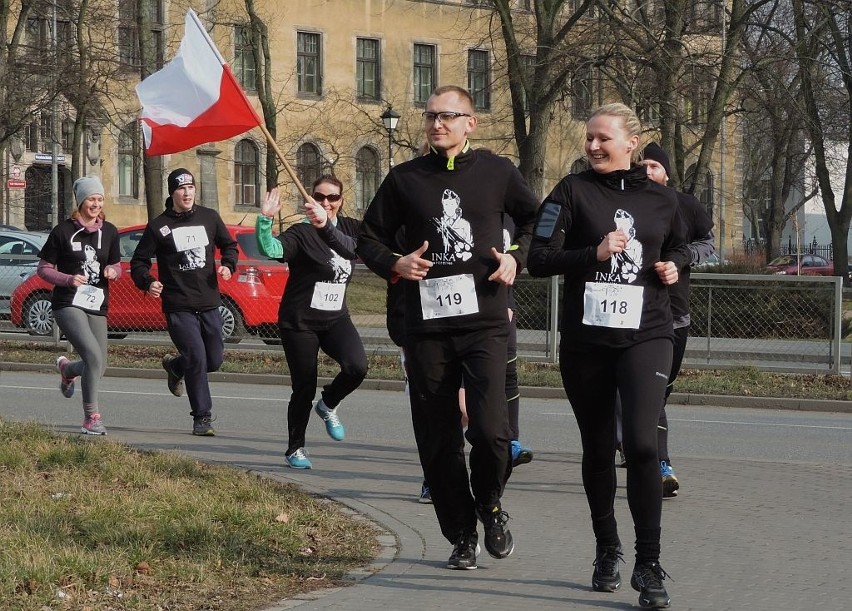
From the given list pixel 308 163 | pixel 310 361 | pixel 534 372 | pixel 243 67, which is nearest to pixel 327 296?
pixel 310 361

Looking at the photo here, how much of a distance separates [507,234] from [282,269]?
42.9 ft

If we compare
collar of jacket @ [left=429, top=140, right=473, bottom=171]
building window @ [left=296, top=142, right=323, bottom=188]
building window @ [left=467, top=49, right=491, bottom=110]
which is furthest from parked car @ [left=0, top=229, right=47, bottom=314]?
building window @ [left=467, top=49, right=491, bottom=110]

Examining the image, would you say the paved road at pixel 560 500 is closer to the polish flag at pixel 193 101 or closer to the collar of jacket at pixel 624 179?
the collar of jacket at pixel 624 179

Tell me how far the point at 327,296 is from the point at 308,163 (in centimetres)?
4522

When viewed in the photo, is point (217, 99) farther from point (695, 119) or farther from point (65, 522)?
point (695, 119)

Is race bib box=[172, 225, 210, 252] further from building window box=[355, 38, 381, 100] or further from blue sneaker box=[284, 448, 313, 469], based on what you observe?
building window box=[355, 38, 381, 100]

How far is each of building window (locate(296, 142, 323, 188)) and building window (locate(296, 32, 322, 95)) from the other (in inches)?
90.0

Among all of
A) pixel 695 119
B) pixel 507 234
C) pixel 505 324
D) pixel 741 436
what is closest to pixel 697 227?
pixel 507 234

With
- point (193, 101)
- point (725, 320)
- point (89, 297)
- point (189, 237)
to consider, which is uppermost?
point (193, 101)

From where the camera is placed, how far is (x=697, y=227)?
8.13 meters

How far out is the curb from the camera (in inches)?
624

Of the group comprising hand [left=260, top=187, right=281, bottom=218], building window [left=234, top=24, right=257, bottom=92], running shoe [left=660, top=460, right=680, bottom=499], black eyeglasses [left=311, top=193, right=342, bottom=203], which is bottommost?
running shoe [left=660, top=460, right=680, bottom=499]

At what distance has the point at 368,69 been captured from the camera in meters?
57.3

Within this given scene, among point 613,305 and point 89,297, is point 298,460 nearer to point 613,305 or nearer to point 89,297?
point 89,297
